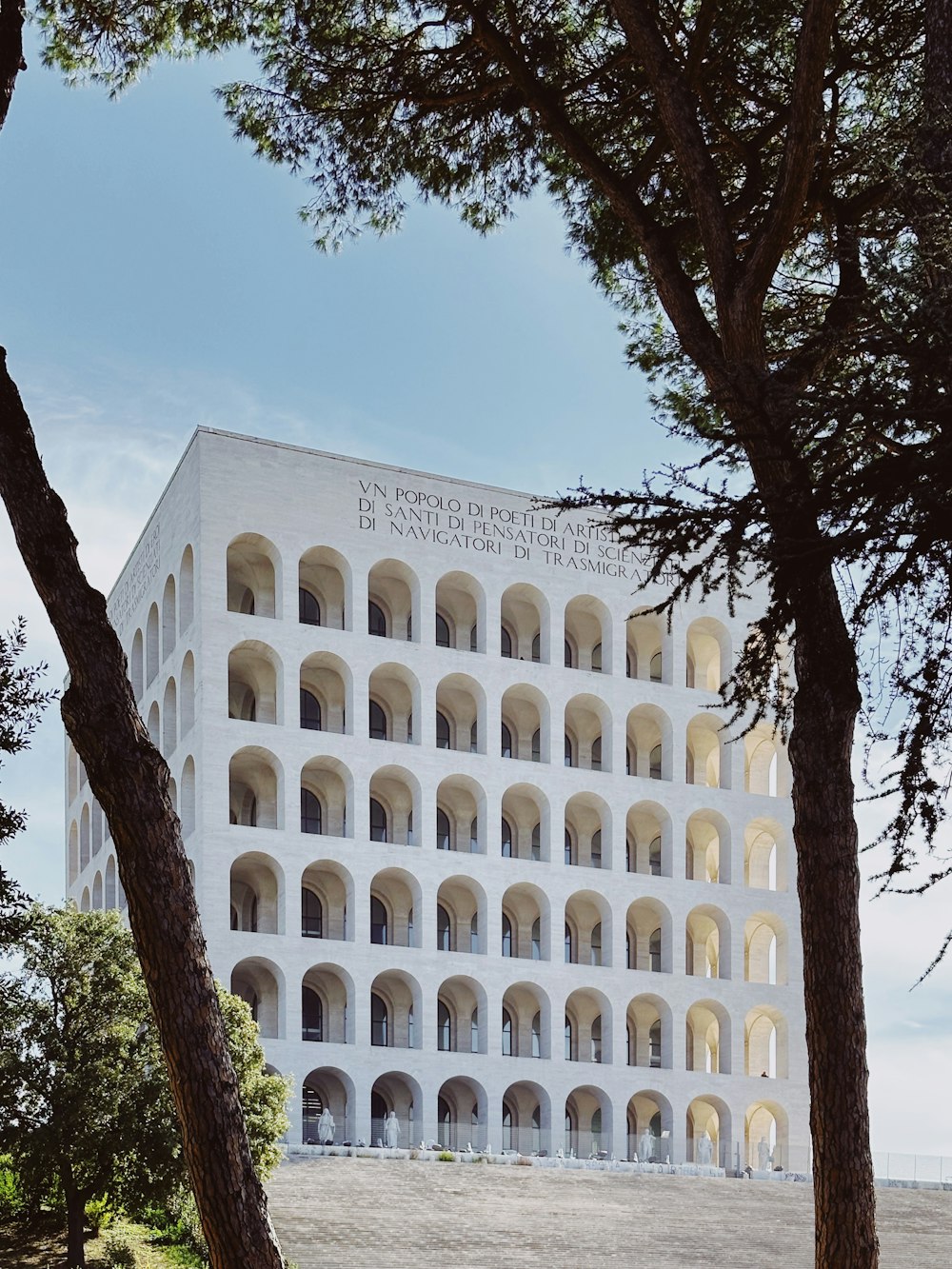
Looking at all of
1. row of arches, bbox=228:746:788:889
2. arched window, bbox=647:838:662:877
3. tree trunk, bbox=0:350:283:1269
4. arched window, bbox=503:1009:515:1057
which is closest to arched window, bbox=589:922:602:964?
row of arches, bbox=228:746:788:889

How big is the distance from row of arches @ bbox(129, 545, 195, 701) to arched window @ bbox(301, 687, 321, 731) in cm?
375

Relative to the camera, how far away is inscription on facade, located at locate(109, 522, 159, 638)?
50719 millimetres

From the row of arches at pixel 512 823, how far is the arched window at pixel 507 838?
3 centimetres

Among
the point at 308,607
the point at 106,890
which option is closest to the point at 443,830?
the point at 308,607

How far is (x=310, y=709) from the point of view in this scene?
4881cm

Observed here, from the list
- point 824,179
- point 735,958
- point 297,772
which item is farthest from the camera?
point 735,958

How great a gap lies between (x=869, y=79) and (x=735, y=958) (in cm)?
4148

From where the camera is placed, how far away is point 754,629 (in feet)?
25.7

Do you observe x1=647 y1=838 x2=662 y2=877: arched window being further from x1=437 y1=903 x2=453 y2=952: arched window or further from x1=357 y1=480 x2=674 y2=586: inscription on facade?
x1=357 y1=480 x2=674 y2=586: inscription on facade

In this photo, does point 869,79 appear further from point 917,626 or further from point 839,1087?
point 839,1087

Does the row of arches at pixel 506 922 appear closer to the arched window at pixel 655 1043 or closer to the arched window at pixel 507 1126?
the arched window at pixel 655 1043

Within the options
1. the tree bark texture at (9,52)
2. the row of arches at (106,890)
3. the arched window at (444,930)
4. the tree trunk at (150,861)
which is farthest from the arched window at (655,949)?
the tree trunk at (150,861)

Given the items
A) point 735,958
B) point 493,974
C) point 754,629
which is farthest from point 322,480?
point 754,629

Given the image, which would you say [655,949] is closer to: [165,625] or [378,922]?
[378,922]
